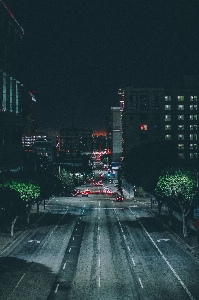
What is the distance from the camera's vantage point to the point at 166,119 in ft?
625

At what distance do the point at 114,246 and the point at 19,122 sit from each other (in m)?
58.0

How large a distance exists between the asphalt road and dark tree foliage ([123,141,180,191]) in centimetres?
5280

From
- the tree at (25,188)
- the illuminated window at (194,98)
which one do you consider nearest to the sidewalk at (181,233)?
the tree at (25,188)

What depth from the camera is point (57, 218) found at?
290 feet

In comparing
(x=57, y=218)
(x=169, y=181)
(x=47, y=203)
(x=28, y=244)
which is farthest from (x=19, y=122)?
(x=28, y=244)

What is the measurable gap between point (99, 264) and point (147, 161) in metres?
92.9

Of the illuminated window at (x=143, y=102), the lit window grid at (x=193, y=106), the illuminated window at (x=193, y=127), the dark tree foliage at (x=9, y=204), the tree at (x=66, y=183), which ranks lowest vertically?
the tree at (x=66, y=183)

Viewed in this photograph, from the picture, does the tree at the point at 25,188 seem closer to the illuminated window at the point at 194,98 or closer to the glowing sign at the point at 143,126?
the illuminated window at the point at 194,98

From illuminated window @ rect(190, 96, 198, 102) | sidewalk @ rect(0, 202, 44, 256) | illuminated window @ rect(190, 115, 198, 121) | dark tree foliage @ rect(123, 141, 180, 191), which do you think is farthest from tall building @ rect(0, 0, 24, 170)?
illuminated window @ rect(190, 96, 198, 102)

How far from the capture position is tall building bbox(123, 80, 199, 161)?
606 ft

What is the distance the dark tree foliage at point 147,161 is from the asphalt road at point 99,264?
5280cm

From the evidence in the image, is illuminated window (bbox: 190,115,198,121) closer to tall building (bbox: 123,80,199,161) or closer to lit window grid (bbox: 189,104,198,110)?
tall building (bbox: 123,80,199,161)

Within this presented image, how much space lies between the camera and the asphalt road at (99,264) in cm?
3625

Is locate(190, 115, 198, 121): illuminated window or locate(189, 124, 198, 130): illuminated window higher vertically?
locate(190, 115, 198, 121): illuminated window
